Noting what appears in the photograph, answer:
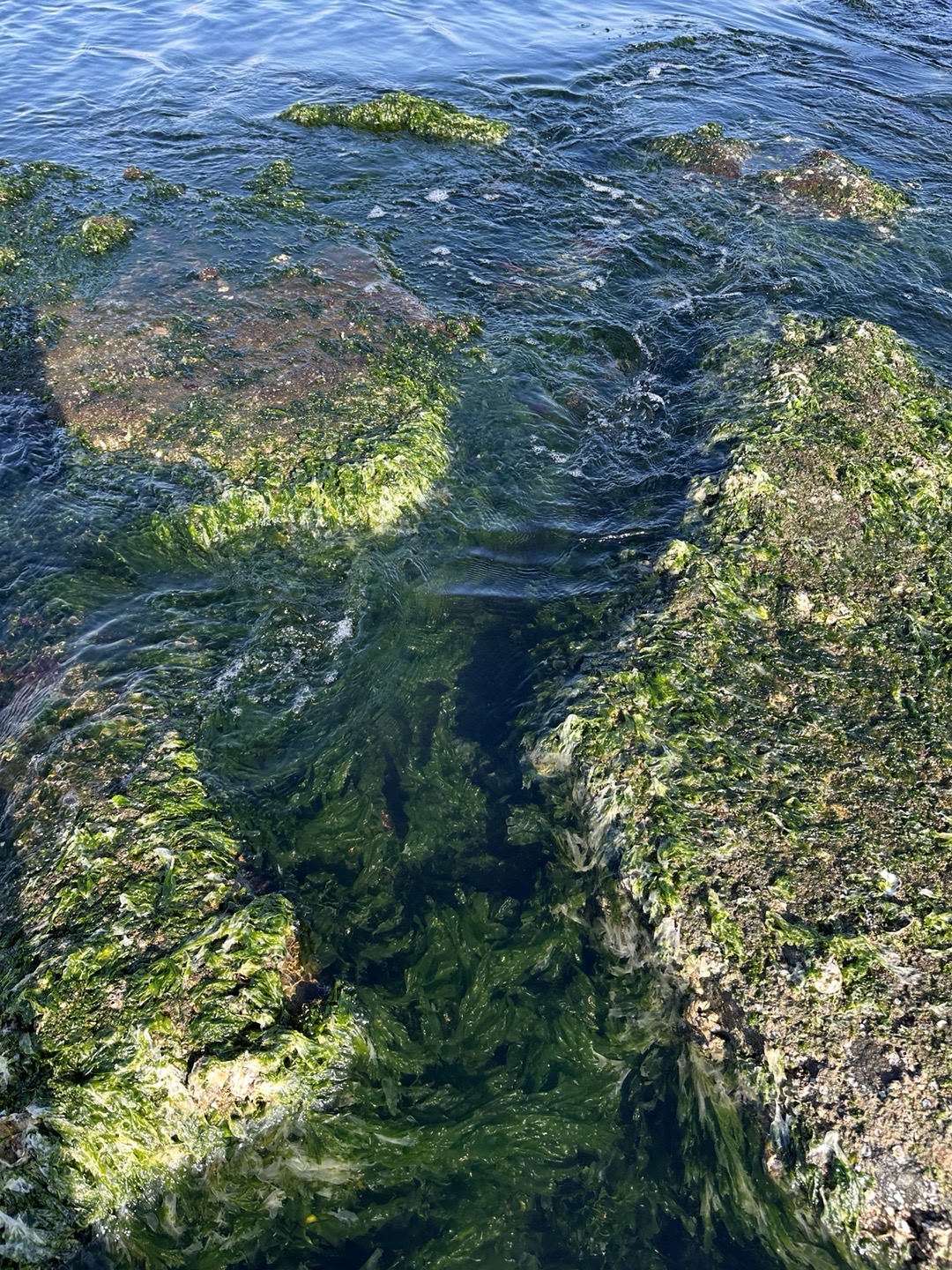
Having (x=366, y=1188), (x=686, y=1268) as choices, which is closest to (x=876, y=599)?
(x=686, y=1268)

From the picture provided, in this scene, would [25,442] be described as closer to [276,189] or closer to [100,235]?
[100,235]

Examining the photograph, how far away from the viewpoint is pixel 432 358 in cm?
852

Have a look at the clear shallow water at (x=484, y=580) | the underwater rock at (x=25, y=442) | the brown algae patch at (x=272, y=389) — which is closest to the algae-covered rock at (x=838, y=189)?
the clear shallow water at (x=484, y=580)

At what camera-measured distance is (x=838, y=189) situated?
1128 centimetres

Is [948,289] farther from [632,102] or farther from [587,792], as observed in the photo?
[587,792]

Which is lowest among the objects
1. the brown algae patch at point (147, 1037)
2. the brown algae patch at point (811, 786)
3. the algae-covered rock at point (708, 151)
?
the brown algae patch at point (147, 1037)

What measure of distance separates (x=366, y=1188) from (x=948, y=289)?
36.5ft

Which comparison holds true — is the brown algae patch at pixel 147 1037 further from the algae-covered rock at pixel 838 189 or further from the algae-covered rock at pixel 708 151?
the algae-covered rock at pixel 708 151

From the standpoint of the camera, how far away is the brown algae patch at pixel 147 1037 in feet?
12.0

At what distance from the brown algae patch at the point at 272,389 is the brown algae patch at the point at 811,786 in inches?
113

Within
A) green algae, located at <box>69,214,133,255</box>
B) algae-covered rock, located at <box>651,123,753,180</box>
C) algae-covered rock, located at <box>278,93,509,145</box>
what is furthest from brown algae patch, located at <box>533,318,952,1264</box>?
algae-covered rock, located at <box>278,93,509,145</box>

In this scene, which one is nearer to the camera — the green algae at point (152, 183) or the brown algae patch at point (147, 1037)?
the brown algae patch at point (147, 1037)

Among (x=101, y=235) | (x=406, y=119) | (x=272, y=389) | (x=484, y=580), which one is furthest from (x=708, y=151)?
(x=484, y=580)

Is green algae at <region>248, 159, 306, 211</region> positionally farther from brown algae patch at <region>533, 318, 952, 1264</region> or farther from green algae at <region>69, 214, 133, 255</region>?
brown algae patch at <region>533, 318, 952, 1264</region>
